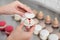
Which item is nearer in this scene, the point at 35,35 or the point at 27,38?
the point at 27,38

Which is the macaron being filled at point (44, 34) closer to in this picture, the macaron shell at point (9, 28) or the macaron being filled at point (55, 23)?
Answer: the macaron being filled at point (55, 23)

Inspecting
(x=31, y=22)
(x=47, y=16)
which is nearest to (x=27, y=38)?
(x=31, y=22)

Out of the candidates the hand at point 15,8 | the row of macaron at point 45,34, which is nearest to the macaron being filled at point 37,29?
the row of macaron at point 45,34

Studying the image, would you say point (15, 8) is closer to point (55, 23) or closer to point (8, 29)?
point (8, 29)

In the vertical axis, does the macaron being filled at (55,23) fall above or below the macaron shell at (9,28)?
above

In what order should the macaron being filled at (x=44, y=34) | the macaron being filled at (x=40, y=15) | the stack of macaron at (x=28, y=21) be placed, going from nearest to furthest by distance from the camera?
the stack of macaron at (x=28, y=21)
the macaron being filled at (x=44, y=34)
the macaron being filled at (x=40, y=15)

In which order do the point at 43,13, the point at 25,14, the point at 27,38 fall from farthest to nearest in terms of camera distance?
the point at 43,13, the point at 25,14, the point at 27,38

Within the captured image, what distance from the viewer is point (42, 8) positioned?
1.23 m

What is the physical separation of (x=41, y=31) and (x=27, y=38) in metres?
0.23

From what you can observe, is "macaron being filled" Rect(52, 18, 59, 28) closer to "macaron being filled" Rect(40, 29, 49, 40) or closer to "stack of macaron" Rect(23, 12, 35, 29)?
"macaron being filled" Rect(40, 29, 49, 40)

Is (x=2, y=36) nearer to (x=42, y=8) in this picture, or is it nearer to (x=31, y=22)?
(x=31, y=22)


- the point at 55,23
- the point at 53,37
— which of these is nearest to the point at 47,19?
the point at 55,23

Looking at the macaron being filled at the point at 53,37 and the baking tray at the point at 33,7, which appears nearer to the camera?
the macaron being filled at the point at 53,37

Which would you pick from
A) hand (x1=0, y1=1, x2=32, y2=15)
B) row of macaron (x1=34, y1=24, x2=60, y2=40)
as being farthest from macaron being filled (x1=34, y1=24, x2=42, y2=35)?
hand (x1=0, y1=1, x2=32, y2=15)
